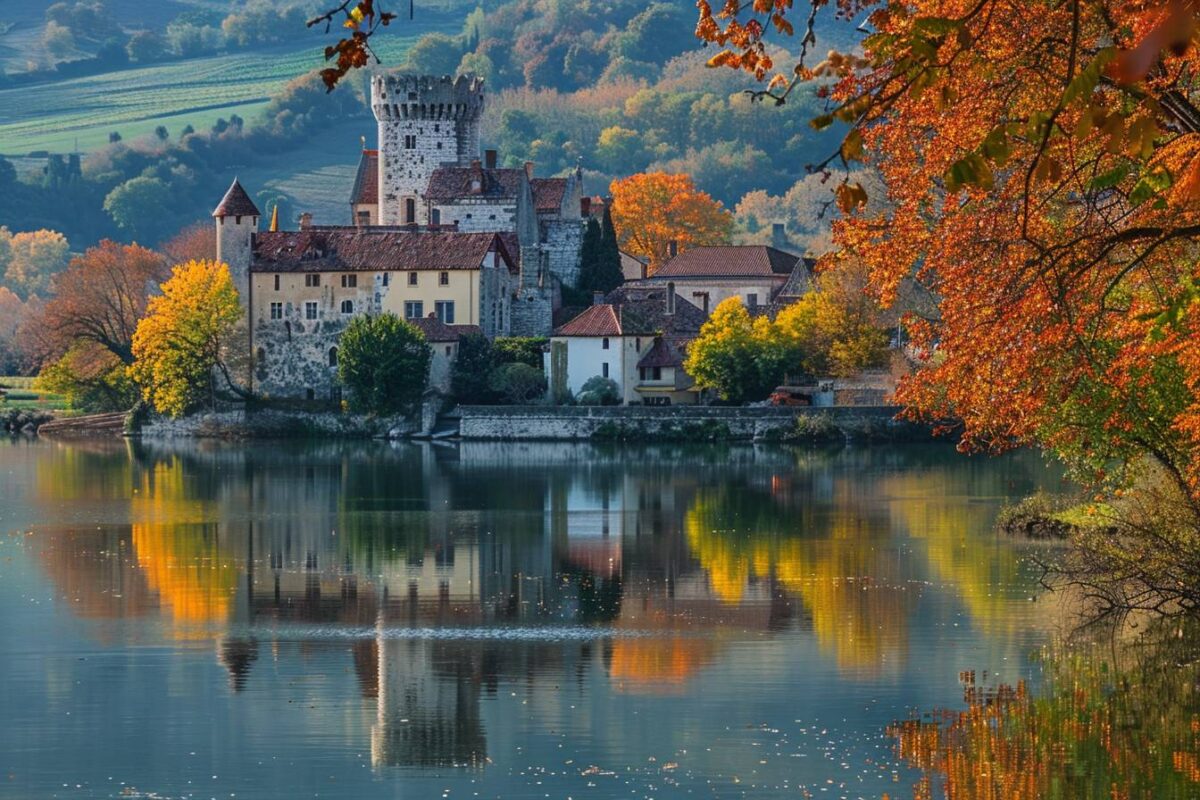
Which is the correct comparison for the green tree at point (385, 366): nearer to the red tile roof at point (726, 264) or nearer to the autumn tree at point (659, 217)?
the red tile roof at point (726, 264)

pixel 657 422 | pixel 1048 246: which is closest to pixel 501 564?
pixel 1048 246

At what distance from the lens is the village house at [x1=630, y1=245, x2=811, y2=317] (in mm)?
94938

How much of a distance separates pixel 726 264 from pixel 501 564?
197 feet

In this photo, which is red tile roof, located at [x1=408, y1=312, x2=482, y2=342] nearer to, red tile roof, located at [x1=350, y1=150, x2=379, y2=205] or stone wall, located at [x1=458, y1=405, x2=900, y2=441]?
stone wall, located at [x1=458, y1=405, x2=900, y2=441]

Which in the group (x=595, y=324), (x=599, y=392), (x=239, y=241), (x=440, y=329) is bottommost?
(x=599, y=392)

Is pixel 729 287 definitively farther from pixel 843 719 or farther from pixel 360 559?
pixel 843 719

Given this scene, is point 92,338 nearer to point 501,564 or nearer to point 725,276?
point 725,276

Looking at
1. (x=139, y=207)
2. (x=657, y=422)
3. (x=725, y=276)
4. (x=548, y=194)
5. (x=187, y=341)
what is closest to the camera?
(x=657, y=422)

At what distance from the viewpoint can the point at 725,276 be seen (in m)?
96.0

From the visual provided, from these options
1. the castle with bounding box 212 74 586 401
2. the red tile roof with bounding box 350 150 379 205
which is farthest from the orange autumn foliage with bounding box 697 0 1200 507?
the red tile roof with bounding box 350 150 379 205

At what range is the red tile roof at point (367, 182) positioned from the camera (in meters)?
95.8

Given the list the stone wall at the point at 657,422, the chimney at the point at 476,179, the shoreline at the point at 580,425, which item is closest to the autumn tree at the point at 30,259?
the chimney at the point at 476,179

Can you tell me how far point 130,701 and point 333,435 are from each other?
5289 centimetres

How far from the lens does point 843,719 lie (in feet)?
75.9
